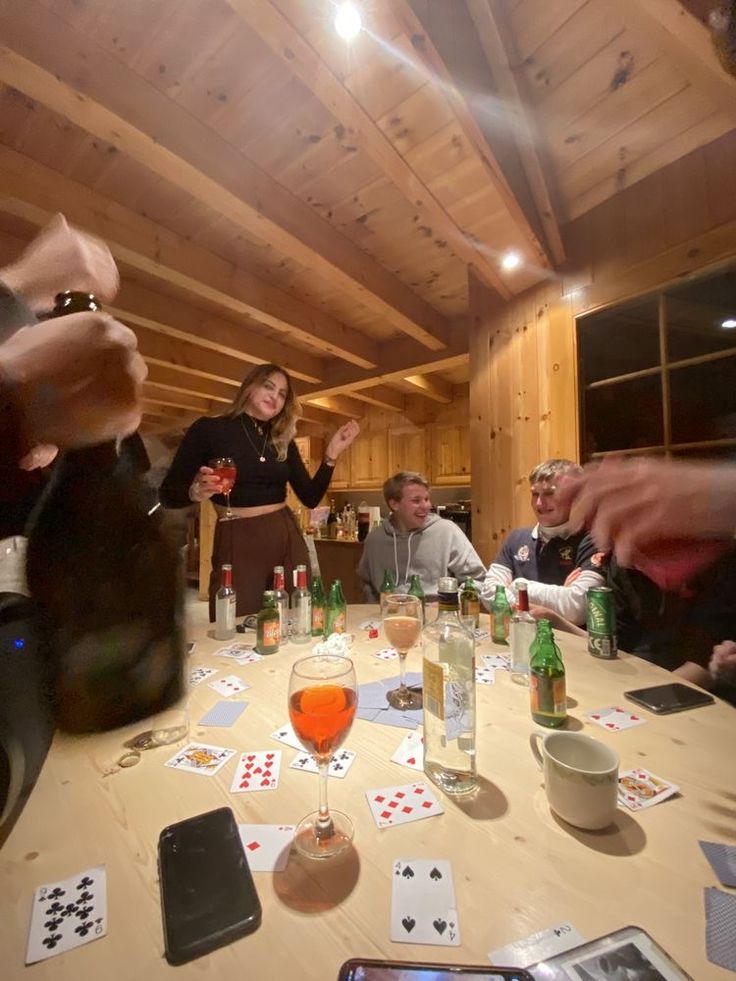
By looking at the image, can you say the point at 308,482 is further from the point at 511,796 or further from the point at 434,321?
the point at 434,321

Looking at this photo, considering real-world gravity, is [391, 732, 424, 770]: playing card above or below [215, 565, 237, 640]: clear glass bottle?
below

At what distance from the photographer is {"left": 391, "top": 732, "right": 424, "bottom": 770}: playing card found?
669 mm

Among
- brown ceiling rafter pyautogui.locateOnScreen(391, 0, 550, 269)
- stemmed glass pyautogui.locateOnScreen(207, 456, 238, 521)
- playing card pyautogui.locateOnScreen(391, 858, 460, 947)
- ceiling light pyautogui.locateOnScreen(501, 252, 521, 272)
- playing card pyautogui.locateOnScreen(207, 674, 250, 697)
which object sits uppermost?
ceiling light pyautogui.locateOnScreen(501, 252, 521, 272)

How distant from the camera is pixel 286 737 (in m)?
0.74

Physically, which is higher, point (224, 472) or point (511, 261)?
point (511, 261)

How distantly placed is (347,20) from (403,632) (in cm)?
154

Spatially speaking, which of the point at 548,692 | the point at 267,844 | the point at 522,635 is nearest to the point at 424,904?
the point at 267,844

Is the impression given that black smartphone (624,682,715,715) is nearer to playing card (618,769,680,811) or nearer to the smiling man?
playing card (618,769,680,811)

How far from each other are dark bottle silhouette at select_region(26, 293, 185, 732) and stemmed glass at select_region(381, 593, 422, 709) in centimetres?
42

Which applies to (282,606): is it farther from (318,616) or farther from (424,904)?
(424,904)

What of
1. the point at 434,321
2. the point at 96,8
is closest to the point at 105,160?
the point at 96,8

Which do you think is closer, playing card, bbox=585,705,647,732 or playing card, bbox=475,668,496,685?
playing card, bbox=585,705,647,732

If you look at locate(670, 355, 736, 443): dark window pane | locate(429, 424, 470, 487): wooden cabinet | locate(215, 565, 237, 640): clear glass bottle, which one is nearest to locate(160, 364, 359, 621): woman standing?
locate(215, 565, 237, 640): clear glass bottle


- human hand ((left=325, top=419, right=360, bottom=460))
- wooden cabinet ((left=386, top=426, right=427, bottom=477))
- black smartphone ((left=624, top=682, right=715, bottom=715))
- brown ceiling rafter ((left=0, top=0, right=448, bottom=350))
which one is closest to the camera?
→ black smartphone ((left=624, top=682, right=715, bottom=715))
